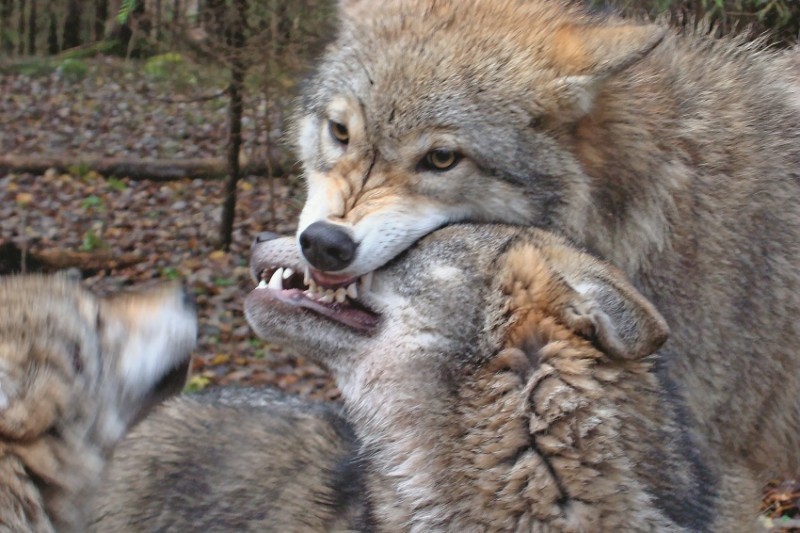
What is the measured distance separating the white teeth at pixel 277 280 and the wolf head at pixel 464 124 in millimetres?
180

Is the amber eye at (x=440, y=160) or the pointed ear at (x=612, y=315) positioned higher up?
the pointed ear at (x=612, y=315)

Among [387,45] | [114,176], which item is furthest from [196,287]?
[387,45]

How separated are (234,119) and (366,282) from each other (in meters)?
7.29

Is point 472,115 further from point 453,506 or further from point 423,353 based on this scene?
point 453,506

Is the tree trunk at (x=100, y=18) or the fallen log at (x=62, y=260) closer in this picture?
the fallen log at (x=62, y=260)

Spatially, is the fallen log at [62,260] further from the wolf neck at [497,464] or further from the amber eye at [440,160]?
the wolf neck at [497,464]

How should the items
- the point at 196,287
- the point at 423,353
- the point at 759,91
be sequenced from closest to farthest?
the point at 423,353 < the point at 759,91 < the point at 196,287

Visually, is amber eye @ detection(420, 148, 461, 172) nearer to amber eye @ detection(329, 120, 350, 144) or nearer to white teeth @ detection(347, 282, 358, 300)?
amber eye @ detection(329, 120, 350, 144)

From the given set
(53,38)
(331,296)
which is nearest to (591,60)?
(331,296)

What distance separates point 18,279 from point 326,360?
1137mm

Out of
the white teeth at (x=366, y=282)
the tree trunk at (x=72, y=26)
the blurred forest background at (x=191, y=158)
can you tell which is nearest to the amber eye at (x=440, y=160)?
the white teeth at (x=366, y=282)

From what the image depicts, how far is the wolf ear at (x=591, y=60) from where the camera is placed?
3498 mm

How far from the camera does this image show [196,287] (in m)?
9.54

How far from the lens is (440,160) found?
11.3 feet
